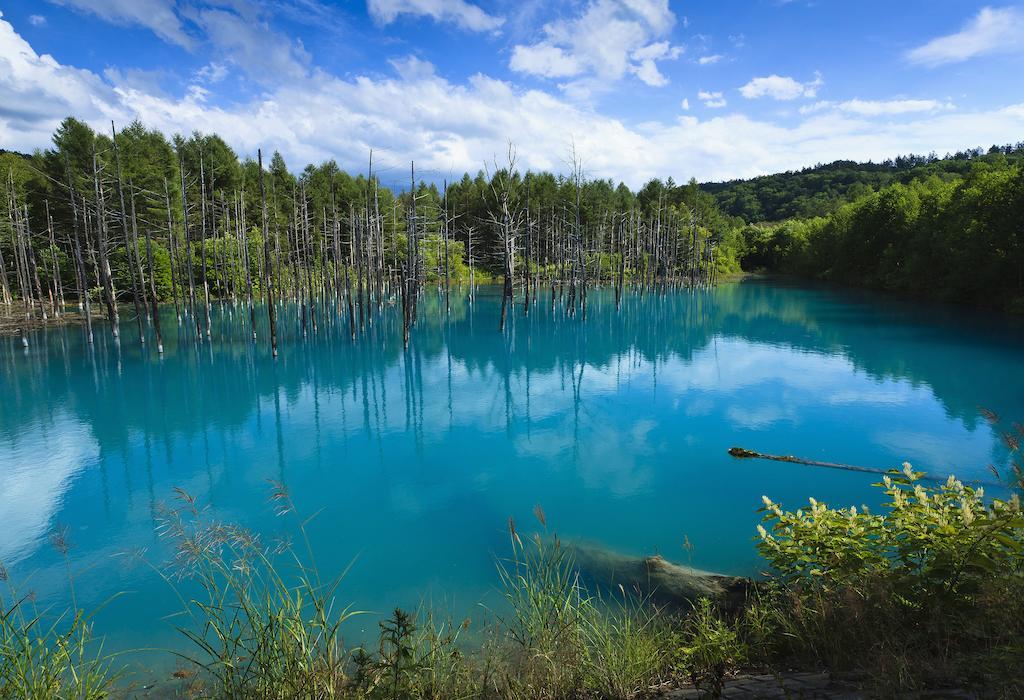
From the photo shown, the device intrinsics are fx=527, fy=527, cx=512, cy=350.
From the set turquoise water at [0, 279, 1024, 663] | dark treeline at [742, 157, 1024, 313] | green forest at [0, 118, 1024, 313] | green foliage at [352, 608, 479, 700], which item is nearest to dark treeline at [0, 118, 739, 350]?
green forest at [0, 118, 1024, 313]

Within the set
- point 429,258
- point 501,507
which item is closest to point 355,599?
point 501,507

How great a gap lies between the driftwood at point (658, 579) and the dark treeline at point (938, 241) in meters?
38.1

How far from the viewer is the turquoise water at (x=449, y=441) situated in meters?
8.87

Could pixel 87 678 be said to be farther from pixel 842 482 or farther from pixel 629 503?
pixel 842 482

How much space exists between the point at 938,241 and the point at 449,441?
44.5m

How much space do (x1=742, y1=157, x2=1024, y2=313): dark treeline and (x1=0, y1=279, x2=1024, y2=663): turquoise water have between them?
902 cm

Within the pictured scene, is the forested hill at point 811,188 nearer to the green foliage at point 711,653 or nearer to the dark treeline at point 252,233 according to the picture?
the dark treeline at point 252,233

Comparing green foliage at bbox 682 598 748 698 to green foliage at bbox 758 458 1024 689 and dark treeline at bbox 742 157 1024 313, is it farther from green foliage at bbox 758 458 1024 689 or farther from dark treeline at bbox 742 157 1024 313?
dark treeline at bbox 742 157 1024 313

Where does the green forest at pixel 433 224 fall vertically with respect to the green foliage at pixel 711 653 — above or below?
above

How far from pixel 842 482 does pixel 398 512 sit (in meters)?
9.29

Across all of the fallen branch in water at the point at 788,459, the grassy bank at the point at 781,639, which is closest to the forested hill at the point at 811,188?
the fallen branch in water at the point at 788,459

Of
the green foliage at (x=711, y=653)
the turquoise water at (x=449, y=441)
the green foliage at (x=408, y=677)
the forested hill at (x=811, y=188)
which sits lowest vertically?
the turquoise water at (x=449, y=441)

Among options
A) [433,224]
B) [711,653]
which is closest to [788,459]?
[711,653]

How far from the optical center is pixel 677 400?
699 inches
